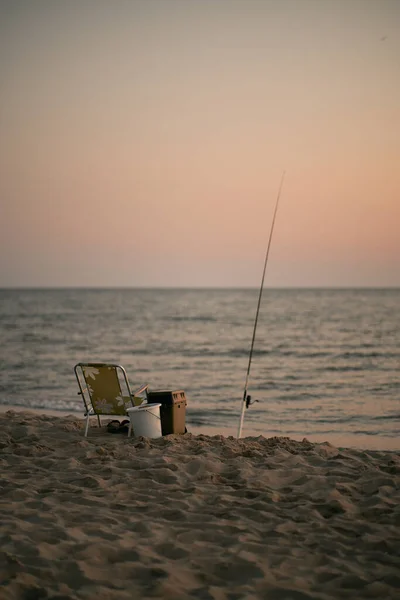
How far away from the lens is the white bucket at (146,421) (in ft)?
21.8

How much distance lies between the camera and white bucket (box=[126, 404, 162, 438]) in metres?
6.66

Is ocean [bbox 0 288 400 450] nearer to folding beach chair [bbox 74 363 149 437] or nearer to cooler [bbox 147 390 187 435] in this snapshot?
cooler [bbox 147 390 187 435]

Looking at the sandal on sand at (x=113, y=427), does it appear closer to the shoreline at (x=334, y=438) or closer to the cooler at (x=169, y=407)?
the cooler at (x=169, y=407)

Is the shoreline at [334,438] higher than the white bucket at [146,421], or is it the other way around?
the white bucket at [146,421]

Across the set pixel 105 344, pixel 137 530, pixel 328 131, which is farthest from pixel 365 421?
pixel 105 344

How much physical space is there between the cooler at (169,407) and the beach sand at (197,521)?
1.63ft

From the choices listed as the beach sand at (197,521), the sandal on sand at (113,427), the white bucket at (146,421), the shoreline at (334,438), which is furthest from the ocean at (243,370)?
the beach sand at (197,521)

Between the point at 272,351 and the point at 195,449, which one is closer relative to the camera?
the point at 195,449

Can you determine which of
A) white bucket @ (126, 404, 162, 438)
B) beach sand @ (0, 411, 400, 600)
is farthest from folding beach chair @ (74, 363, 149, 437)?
beach sand @ (0, 411, 400, 600)

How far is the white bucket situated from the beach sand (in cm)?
31

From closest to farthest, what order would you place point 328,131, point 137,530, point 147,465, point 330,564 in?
point 330,564, point 137,530, point 147,465, point 328,131

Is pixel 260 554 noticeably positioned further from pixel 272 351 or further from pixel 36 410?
pixel 272 351

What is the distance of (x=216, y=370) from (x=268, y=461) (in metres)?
10.8

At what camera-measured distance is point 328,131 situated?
59.0ft
